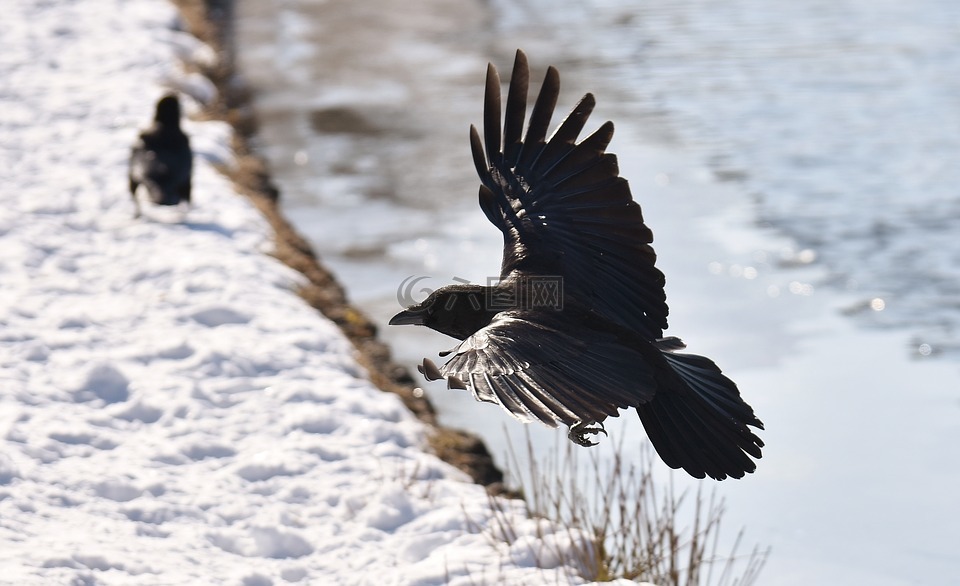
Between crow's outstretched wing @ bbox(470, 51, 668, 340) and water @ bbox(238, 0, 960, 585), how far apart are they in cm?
80

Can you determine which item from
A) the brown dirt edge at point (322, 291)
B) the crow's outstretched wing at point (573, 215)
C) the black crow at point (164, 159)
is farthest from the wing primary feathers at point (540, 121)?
the black crow at point (164, 159)

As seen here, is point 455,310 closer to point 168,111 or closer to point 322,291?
point 322,291

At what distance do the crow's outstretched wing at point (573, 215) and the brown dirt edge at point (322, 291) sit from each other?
2027mm

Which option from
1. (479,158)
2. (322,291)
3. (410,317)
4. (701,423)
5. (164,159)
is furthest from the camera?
(164,159)

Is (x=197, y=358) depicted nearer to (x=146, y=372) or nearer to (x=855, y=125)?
(x=146, y=372)

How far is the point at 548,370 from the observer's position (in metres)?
3.41

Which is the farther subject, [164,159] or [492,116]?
[164,159]

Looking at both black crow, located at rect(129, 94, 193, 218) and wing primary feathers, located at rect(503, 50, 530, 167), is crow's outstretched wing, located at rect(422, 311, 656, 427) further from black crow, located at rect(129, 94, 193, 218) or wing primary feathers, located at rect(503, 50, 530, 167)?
black crow, located at rect(129, 94, 193, 218)

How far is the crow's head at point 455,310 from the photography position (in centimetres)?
399

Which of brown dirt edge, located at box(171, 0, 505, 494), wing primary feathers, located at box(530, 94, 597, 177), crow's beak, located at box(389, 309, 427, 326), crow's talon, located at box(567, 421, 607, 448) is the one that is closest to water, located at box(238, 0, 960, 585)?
brown dirt edge, located at box(171, 0, 505, 494)

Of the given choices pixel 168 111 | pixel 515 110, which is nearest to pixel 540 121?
pixel 515 110

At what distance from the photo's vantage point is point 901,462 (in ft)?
19.8

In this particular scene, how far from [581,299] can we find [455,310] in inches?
17.5

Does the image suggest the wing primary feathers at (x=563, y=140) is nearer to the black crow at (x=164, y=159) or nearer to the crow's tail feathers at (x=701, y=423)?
the crow's tail feathers at (x=701, y=423)
